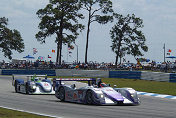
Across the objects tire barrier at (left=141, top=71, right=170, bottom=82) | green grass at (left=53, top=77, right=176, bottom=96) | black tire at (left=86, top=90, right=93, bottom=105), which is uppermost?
tire barrier at (left=141, top=71, right=170, bottom=82)

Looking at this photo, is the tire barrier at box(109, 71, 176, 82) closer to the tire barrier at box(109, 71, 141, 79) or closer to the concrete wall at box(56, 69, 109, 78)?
the tire barrier at box(109, 71, 141, 79)

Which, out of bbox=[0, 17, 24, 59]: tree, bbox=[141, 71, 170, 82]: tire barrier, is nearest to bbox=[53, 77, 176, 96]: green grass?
bbox=[141, 71, 170, 82]: tire barrier

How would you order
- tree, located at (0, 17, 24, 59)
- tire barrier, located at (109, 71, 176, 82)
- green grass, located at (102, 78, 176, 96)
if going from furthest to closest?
tree, located at (0, 17, 24, 59) → tire barrier, located at (109, 71, 176, 82) → green grass, located at (102, 78, 176, 96)

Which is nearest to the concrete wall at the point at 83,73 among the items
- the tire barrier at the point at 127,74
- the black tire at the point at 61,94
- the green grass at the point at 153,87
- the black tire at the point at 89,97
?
the tire barrier at the point at 127,74

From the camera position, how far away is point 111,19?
57.1 meters

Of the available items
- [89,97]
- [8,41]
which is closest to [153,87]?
[89,97]

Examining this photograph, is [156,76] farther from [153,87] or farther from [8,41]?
[8,41]

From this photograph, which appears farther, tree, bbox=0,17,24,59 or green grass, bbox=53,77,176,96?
tree, bbox=0,17,24,59

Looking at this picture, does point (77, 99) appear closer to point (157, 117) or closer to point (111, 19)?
point (157, 117)

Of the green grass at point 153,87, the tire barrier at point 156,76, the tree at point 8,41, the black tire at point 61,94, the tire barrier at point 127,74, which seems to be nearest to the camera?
the black tire at point 61,94

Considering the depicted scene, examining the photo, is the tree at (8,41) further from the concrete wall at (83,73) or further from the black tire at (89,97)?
the black tire at (89,97)

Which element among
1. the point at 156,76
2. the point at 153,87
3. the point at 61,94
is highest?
the point at 156,76

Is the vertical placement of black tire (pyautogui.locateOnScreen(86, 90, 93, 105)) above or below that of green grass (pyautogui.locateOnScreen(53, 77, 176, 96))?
above

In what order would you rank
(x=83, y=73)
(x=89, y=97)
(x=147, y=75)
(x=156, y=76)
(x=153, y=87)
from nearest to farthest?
(x=89, y=97) → (x=153, y=87) → (x=156, y=76) → (x=147, y=75) → (x=83, y=73)
